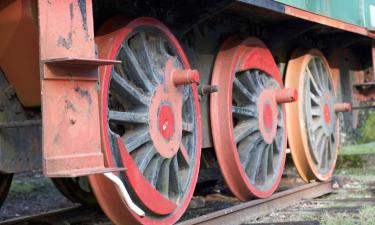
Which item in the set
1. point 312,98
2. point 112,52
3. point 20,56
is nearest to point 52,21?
point 20,56

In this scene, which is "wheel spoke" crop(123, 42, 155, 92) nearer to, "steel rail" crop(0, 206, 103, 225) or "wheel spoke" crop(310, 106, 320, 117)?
"steel rail" crop(0, 206, 103, 225)

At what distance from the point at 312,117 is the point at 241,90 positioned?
1.80 metres

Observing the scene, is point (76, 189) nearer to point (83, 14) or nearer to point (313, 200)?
point (313, 200)

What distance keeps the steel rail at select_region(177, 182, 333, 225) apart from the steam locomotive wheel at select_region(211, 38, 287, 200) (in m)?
0.12

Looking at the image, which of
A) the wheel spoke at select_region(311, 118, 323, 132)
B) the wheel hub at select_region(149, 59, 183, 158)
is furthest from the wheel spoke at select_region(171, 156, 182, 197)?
the wheel spoke at select_region(311, 118, 323, 132)

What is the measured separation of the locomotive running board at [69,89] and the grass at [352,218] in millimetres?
1958

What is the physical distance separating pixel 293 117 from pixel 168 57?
254 cm

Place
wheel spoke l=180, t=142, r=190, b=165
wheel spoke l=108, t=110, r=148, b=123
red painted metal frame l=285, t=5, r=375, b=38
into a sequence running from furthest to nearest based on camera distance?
red painted metal frame l=285, t=5, r=375, b=38, wheel spoke l=180, t=142, r=190, b=165, wheel spoke l=108, t=110, r=148, b=123

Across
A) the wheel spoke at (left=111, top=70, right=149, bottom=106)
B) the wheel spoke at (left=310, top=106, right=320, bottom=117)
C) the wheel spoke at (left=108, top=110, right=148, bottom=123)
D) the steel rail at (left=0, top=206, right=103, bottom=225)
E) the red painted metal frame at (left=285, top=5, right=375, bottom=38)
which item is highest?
the red painted metal frame at (left=285, top=5, right=375, bottom=38)

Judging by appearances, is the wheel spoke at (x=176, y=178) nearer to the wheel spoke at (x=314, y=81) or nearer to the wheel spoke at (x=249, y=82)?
the wheel spoke at (x=249, y=82)

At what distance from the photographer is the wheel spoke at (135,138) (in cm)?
420

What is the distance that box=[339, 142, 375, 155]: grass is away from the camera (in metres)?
8.55

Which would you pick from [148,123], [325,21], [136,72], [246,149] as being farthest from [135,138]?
[325,21]

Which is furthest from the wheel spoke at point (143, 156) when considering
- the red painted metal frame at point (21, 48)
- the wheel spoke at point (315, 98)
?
the wheel spoke at point (315, 98)
